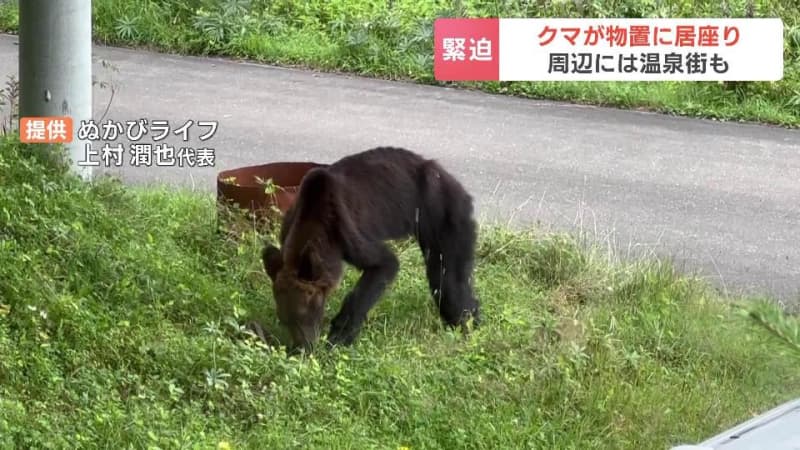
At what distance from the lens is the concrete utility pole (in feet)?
26.9

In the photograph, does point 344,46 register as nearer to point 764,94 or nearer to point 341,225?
point 764,94

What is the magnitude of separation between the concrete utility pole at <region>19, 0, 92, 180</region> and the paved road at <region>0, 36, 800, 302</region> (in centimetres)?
244

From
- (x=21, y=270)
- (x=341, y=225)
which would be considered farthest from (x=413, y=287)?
(x=21, y=270)

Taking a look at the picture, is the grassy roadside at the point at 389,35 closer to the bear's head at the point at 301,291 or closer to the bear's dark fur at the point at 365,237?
the bear's dark fur at the point at 365,237

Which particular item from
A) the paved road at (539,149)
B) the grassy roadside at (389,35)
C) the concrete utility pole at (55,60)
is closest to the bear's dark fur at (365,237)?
the concrete utility pole at (55,60)

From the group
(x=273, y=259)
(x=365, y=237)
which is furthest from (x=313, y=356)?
(x=365, y=237)

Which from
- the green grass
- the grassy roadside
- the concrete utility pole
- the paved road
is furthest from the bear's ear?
the grassy roadside

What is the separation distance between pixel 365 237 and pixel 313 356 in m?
0.77

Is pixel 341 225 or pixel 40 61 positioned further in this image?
pixel 40 61

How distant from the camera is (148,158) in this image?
11.4 metres

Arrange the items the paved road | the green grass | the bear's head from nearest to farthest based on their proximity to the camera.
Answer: the green grass, the bear's head, the paved road

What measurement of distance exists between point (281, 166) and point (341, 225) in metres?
1.75

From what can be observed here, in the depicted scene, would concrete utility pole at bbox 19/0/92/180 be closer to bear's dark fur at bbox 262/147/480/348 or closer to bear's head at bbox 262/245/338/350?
bear's dark fur at bbox 262/147/480/348

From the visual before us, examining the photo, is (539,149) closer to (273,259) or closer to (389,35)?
(389,35)
